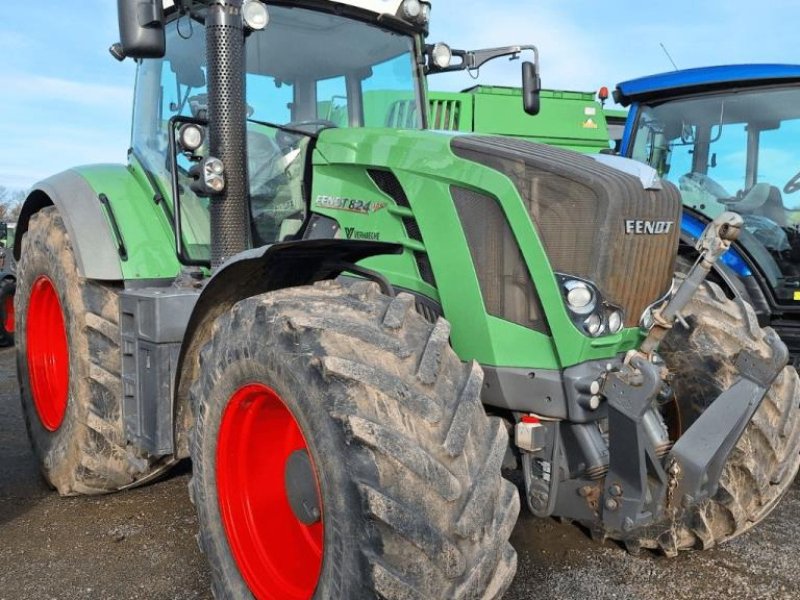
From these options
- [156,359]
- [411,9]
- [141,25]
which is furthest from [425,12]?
[156,359]

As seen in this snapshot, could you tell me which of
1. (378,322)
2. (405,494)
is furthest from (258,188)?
(405,494)

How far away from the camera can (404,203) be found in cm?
273

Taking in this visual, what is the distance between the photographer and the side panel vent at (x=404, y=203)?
8.82 ft

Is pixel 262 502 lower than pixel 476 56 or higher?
lower

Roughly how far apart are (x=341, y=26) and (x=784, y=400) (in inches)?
92.4

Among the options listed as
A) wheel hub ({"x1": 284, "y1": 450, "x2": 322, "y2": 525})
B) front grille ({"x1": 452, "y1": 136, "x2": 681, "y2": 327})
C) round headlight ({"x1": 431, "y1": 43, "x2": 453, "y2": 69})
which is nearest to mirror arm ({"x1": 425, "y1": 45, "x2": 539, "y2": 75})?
round headlight ({"x1": 431, "y1": 43, "x2": 453, "y2": 69})

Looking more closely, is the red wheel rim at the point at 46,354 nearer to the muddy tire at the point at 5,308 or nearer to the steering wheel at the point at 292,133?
the steering wheel at the point at 292,133

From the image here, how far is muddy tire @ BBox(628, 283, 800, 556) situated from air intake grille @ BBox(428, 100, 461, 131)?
6.18 meters

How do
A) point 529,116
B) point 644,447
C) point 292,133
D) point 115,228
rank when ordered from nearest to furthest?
point 644,447
point 292,133
point 115,228
point 529,116

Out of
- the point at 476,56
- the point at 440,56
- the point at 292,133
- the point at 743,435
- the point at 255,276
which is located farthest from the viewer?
the point at 476,56

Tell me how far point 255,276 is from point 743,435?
5.97 feet

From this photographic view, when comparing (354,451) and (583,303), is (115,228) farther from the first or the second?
(583,303)

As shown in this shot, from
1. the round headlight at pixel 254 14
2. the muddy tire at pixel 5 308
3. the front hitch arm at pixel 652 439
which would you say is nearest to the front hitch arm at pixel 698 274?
the front hitch arm at pixel 652 439

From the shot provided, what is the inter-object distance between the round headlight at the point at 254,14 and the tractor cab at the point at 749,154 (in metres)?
3.64
